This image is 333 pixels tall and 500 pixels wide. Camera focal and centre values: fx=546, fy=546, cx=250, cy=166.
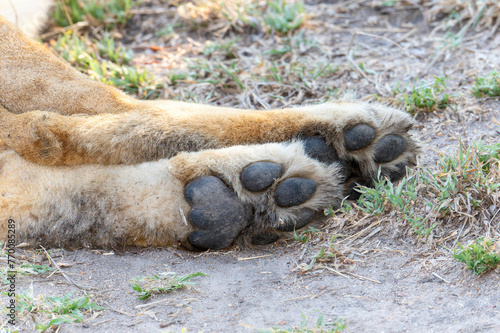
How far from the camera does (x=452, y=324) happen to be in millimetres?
1727

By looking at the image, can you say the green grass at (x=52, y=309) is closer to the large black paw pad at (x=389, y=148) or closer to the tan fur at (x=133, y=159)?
the tan fur at (x=133, y=159)

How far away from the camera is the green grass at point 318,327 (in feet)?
5.68

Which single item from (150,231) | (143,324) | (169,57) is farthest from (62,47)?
(143,324)

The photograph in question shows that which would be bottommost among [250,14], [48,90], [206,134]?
[206,134]

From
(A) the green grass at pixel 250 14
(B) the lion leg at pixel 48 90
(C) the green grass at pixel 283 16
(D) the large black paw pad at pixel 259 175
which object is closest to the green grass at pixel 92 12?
(A) the green grass at pixel 250 14

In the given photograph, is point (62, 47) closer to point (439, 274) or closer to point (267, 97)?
point (267, 97)

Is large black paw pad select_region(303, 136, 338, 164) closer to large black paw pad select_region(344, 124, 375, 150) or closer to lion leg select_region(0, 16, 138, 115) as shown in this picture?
large black paw pad select_region(344, 124, 375, 150)

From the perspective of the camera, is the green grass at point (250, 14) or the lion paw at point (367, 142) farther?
the green grass at point (250, 14)

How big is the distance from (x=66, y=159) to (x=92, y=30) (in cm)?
286

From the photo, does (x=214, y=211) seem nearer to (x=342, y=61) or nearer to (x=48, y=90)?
(x=48, y=90)

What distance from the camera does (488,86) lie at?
3.10 m

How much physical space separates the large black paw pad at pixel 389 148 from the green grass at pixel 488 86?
104 centimetres

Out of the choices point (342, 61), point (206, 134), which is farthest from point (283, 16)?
point (206, 134)

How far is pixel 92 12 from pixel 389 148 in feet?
11.7
